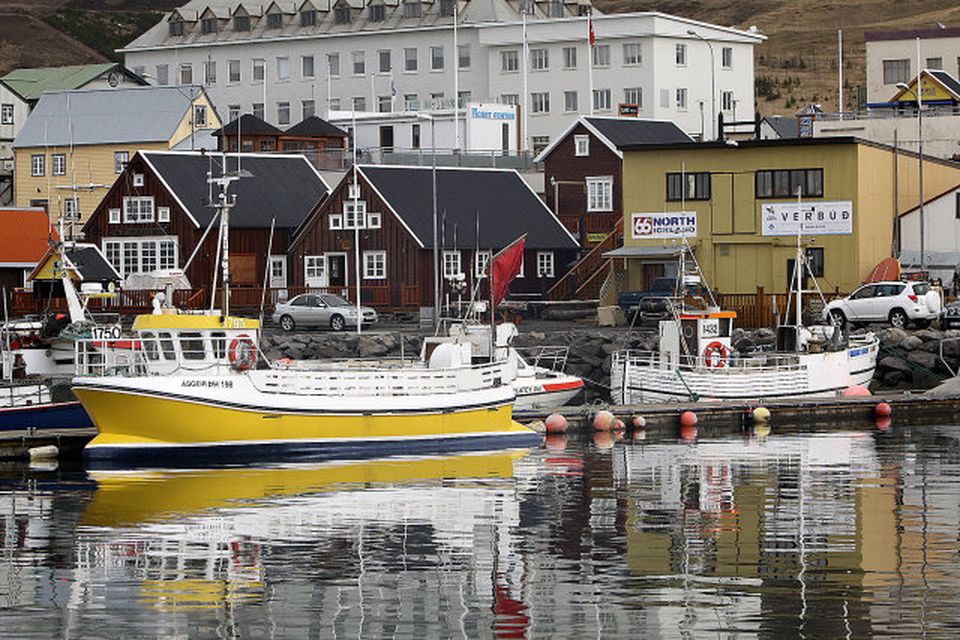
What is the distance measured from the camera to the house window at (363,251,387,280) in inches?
3118

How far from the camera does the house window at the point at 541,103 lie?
397 ft

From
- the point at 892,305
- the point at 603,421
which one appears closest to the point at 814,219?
the point at 892,305

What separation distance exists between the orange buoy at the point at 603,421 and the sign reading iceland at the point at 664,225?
24240mm

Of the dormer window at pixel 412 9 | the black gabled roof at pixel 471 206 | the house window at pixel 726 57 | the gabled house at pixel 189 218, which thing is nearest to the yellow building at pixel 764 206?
the black gabled roof at pixel 471 206

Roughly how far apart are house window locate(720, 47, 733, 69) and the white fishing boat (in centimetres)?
6839

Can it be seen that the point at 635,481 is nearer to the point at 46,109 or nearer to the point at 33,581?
the point at 33,581

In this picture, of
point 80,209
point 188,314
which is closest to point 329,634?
point 188,314

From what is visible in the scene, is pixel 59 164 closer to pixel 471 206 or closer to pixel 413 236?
pixel 471 206

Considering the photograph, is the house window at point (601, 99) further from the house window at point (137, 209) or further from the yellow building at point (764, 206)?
the yellow building at point (764, 206)

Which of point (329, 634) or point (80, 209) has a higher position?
point (80, 209)

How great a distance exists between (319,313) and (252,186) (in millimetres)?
13041

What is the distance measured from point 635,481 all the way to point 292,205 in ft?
153

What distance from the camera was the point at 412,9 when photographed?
132 m

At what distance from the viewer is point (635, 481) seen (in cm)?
4050
